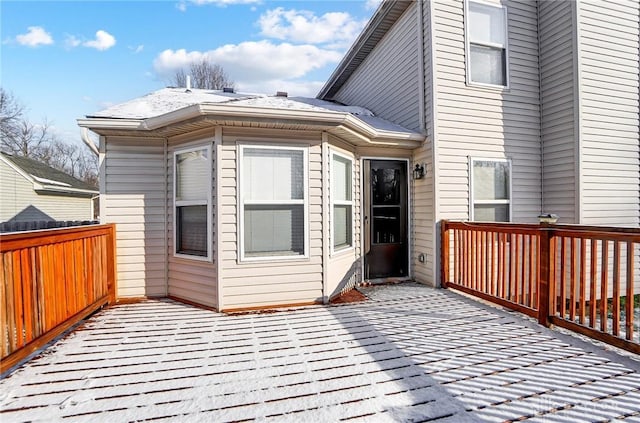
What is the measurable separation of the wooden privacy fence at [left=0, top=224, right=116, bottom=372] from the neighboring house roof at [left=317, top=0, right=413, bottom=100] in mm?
5842

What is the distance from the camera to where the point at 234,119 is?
3.63m

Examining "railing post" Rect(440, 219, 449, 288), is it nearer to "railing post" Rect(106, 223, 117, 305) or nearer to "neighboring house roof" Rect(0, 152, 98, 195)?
"railing post" Rect(106, 223, 117, 305)

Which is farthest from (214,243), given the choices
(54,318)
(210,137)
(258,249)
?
(54,318)

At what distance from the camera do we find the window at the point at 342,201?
451 centimetres

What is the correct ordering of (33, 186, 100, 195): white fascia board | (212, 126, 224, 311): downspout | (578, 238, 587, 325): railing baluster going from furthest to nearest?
1. (33, 186, 100, 195): white fascia board
2. (212, 126, 224, 311): downspout
3. (578, 238, 587, 325): railing baluster

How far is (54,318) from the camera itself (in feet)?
9.86

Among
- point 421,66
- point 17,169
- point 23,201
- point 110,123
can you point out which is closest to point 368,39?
point 421,66

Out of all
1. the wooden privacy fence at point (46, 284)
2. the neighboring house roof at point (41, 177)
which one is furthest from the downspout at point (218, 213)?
the neighboring house roof at point (41, 177)

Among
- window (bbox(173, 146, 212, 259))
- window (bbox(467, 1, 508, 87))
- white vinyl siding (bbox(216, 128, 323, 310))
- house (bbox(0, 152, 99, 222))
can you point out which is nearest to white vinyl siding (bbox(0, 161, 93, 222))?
house (bbox(0, 152, 99, 222))

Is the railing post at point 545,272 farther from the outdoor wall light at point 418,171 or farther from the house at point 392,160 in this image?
→ the outdoor wall light at point 418,171

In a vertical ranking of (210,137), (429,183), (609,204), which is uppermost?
(210,137)

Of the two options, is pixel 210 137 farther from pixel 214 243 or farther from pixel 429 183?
pixel 429 183

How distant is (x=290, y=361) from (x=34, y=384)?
1.88 m

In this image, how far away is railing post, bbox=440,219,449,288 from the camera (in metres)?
4.83
